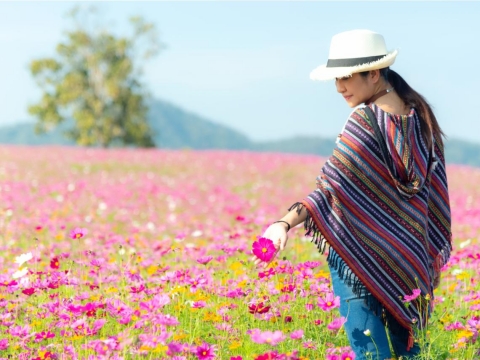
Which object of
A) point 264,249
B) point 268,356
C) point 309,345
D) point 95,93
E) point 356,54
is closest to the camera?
point 268,356

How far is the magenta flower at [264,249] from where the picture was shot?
9.02 feet

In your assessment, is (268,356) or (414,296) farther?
(414,296)

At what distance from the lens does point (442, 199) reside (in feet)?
11.1

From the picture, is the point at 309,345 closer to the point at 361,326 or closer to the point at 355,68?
the point at 361,326

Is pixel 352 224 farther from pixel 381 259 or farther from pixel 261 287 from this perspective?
pixel 261 287

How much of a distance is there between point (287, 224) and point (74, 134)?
120 feet

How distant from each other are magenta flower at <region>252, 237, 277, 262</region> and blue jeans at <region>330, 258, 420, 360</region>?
20.2 inches

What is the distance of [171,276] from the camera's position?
13.0 feet

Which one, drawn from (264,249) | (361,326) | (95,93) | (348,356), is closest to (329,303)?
(361,326)

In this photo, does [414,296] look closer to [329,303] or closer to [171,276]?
[329,303]

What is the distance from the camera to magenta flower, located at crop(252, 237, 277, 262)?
275cm

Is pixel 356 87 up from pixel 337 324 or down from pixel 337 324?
up

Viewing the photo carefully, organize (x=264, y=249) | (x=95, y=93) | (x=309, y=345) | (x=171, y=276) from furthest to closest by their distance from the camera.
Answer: (x=95, y=93), (x=171, y=276), (x=309, y=345), (x=264, y=249)

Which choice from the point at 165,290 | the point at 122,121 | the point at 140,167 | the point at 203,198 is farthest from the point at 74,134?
the point at 165,290
